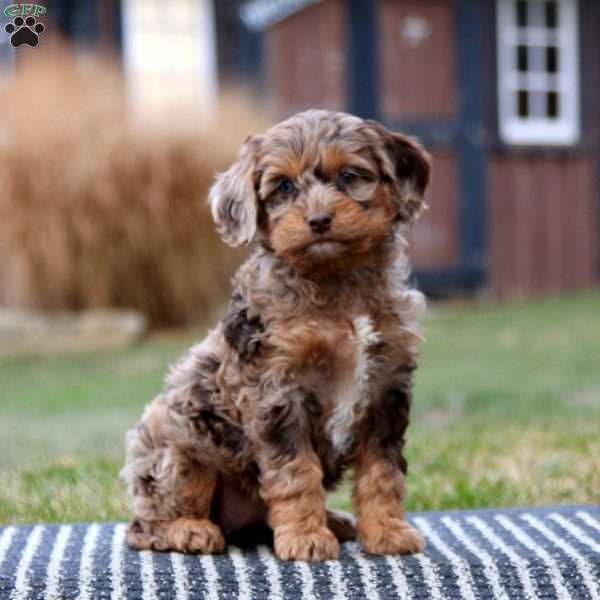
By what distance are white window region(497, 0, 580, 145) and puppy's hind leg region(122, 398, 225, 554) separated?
42.2 ft

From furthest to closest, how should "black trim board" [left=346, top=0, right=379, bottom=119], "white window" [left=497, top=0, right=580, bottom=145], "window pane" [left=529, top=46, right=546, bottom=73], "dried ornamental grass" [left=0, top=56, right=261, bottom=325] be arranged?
"window pane" [left=529, top=46, right=546, bottom=73]
"white window" [left=497, top=0, right=580, bottom=145]
"black trim board" [left=346, top=0, right=379, bottom=119]
"dried ornamental grass" [left=0, top=56, right=261, bottom=325]

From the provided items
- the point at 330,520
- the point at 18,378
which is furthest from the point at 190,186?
the point at 330,520

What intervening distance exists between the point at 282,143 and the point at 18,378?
289 inches

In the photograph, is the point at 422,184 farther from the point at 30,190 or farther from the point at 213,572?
the point at 30,190

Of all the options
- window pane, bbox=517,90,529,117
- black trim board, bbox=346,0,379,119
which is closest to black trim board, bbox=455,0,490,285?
window pane, bbox=517,90,529,117

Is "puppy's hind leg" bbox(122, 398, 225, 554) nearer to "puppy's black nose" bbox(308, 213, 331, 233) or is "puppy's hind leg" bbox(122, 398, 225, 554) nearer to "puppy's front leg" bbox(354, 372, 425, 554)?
"puppy's front leg" bbox(354, 372, 425, 554)

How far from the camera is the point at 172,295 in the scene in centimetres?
1248

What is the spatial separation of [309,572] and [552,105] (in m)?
13.8

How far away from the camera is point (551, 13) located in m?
16.5

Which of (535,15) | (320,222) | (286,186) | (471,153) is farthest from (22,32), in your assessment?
(535,15)

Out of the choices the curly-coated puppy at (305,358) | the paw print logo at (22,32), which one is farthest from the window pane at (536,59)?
the curly-coated puppy at (305,358)

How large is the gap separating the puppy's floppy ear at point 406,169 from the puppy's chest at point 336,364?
40 cm

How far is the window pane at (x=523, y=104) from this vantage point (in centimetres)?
1633

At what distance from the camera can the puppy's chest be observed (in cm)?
362
